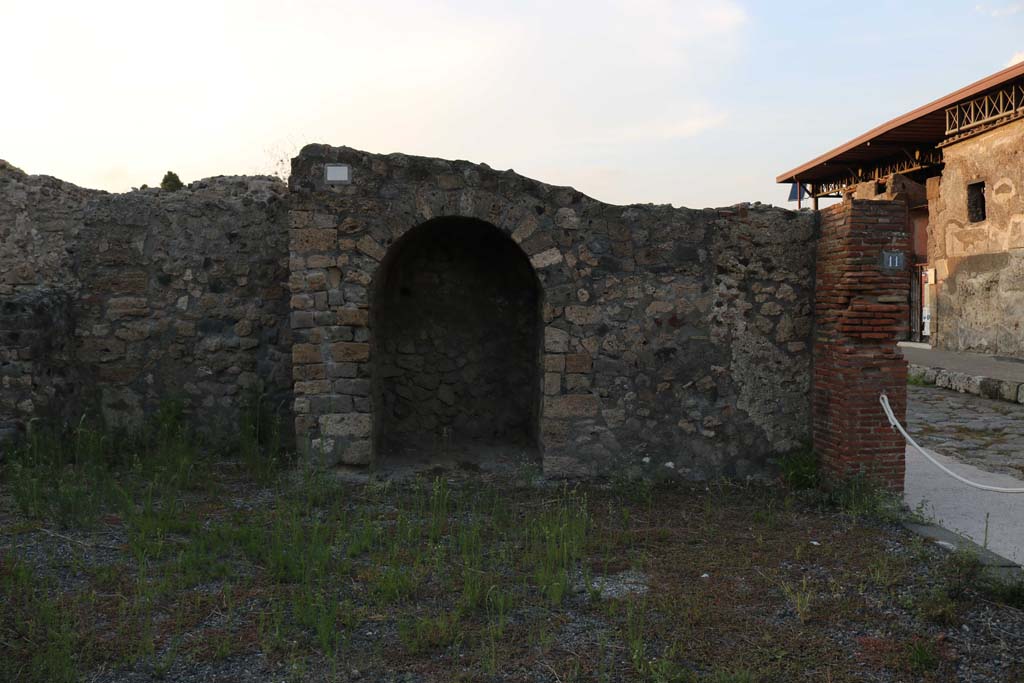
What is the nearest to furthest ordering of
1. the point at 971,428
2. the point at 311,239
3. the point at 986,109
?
1. the point at 311,239
2. the point at 971,428
3. the point at 986,109

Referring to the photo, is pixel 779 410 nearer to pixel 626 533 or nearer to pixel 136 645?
pixel 626 533

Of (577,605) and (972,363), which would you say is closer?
(577,605)

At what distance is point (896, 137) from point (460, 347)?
14.3 meters

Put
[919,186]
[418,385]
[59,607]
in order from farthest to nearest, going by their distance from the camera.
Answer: [919,186]
[418,385]
[59,607]

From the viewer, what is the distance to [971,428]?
939cm

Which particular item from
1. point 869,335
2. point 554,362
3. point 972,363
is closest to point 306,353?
point 554,362

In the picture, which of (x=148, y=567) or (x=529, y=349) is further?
(x=529, y=349)

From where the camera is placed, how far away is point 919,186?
62.2 ft

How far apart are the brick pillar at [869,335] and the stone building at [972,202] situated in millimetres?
8342

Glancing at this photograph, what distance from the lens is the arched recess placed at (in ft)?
23.5

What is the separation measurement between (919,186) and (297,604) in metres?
19.4

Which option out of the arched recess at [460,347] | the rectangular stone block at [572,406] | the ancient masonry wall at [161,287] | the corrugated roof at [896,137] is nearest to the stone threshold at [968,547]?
the rectangular stone block at [572,406]

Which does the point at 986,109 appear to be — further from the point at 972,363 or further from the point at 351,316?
the point at 351,316

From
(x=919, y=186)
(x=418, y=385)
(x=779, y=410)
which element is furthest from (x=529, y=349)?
(x=919, y=186)
